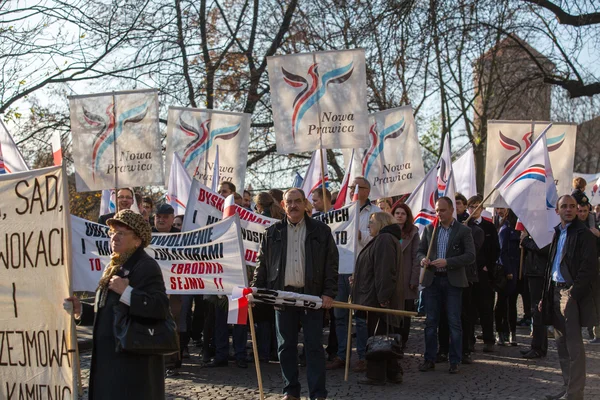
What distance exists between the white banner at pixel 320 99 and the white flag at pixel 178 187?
1.41 m

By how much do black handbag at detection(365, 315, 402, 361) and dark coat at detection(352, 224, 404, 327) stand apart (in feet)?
1.00

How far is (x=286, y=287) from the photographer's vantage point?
739 cm

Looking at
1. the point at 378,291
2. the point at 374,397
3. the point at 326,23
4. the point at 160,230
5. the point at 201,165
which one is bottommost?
the point at 374,397

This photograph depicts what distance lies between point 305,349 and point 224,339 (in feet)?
8.24

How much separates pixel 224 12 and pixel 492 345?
14.3m

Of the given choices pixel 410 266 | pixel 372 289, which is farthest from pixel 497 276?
Answer: pixel 372 289

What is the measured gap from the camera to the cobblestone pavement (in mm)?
7938

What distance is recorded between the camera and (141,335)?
191 inches

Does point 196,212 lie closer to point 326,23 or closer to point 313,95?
point 313,95

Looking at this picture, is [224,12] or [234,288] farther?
[224,12]

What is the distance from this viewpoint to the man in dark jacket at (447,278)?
8.99 m

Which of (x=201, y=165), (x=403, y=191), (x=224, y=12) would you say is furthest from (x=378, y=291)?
(x=224, y=12)

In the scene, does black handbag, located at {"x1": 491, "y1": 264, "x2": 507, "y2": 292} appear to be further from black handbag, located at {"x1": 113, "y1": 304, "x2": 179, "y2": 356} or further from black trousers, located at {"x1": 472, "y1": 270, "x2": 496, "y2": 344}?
black handbag, located at {"x1": 113, "y1": 304, "x2": 179, "y2": 356}

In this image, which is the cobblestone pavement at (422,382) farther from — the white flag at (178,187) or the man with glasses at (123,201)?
the white flag at (178,187)
